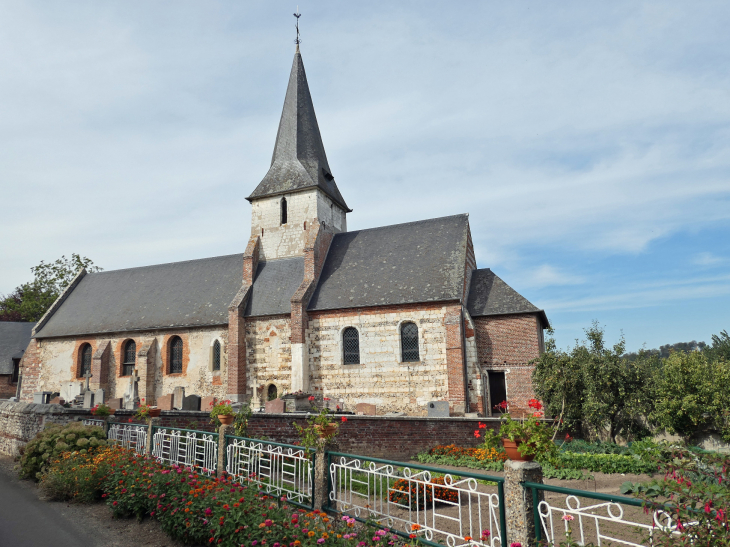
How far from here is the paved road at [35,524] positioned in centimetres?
785

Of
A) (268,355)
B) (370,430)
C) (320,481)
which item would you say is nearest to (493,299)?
(370,430)

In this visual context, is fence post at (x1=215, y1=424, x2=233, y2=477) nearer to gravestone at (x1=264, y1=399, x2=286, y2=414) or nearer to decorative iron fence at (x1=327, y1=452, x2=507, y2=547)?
decorative iron fence at (x1=327, y1=452, x2=507, y2=547)

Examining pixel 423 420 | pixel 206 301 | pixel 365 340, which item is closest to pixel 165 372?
pixel 206 301

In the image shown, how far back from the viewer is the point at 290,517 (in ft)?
21.1

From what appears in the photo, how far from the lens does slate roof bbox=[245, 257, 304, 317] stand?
2403 cm

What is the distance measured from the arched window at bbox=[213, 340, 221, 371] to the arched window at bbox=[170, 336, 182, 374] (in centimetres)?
Result: 225

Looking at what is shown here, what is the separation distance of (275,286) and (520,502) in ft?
69.4

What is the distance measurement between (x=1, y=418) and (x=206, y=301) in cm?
1134

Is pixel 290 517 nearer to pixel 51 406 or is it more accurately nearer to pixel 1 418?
pixel 51 406

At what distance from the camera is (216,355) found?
2495 centimetres

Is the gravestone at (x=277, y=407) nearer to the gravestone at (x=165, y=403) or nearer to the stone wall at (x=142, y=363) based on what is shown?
the gravestone at (x=165, y=403)

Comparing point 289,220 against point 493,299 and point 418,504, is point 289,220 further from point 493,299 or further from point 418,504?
point 418,504

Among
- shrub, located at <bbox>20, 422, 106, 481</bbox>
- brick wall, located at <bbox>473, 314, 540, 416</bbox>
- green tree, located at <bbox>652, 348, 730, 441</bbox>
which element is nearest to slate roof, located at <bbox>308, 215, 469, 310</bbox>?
brick wall, located at <bbox>473, 314, 540, 416</bbox>

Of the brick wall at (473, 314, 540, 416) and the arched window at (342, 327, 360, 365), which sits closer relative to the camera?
the brick wall at (473, 314, 540, 416)
